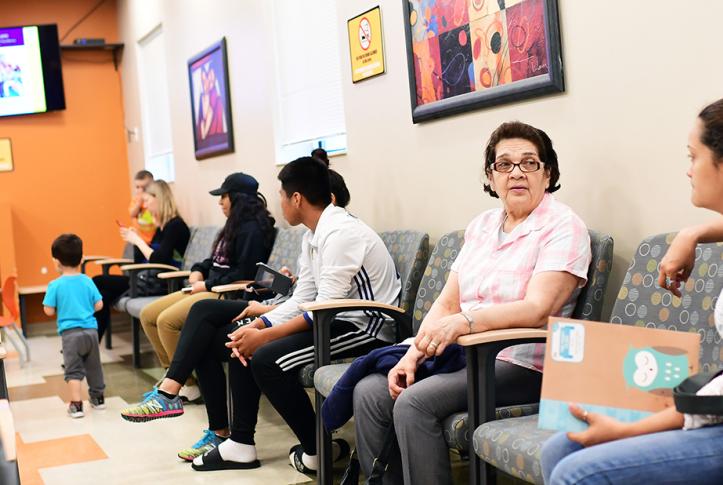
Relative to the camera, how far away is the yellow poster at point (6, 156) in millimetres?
8531

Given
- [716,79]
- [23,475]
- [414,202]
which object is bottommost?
[23,475]

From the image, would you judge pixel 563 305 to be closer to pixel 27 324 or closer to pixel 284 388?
pixel 284 388

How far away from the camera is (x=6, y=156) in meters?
8.55

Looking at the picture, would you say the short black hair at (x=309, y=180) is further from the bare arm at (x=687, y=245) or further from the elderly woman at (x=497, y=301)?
the bare arm at (x=687, y=245)

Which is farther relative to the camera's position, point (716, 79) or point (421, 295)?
point (421, 295)

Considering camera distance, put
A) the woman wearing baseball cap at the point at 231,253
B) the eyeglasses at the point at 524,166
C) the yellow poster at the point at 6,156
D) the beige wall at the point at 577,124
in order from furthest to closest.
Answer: the yellow poster at the point at 6,156, the woman wearing baseball cap at the point at 231,253, the eyeglasses at the point at 524,166, the beige wall at the point at 577,124

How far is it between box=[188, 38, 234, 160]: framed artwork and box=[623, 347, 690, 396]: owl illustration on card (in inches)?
184

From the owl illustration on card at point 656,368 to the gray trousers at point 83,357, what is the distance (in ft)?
12.1

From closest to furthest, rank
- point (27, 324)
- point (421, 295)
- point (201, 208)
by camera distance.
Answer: point (421, 295) → point (201, 208) → point (27, 324)

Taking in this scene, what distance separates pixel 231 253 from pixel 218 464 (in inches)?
55.7

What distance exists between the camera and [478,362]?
7.65ft

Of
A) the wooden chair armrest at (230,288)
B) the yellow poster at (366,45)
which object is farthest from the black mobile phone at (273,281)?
the yellow poster at (366,45)

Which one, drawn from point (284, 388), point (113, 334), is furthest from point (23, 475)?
point (113, 334)

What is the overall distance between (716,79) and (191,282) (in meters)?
3.28
